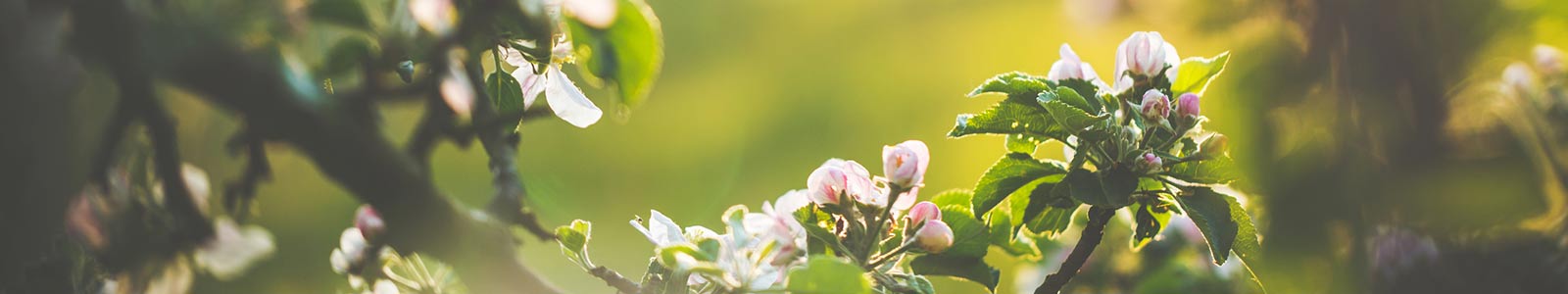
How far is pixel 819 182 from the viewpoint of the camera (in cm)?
64

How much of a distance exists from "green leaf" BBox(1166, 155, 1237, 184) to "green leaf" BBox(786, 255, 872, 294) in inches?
12.1

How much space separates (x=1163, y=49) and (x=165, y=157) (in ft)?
1.95

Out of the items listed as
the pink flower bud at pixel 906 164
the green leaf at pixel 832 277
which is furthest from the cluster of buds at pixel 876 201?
the green leaf at pixel 832 277

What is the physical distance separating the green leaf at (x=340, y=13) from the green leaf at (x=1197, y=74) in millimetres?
565

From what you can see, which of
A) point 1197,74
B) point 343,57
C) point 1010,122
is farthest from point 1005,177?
point 343,57

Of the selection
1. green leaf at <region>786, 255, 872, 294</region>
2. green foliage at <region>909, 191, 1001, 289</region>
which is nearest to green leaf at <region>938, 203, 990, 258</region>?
green foliage at <region>909, 191, 1001, 289</region>

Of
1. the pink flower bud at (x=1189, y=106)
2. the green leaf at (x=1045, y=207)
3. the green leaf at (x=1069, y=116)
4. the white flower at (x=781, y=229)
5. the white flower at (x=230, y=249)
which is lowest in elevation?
the white flower at (x=230, y=249)

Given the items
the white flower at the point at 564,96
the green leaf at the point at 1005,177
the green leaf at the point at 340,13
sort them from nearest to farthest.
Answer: the green leaf at the point at 340,13 → the white flower at the point at 564,96 → the green leaf at the point at 1005,177

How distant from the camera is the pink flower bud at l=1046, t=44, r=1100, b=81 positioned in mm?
725

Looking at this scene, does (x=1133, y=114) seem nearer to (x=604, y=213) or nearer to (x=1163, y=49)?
(x=1163, y=49)

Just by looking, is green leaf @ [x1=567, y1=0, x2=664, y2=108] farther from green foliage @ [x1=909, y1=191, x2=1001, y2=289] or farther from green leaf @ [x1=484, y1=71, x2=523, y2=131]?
green foliage @ [x1=909, y1=191, x2=1001, y2=289]

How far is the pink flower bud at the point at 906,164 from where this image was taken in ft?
2.06

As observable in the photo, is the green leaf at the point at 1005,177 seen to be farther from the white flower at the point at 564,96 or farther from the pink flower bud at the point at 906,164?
the white flower at the point at 564,96

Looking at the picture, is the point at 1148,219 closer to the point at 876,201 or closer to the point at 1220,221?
the point at 1220,221
